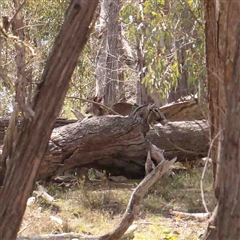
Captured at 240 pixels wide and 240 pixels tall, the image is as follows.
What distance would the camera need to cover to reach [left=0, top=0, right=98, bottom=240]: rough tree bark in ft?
8.91

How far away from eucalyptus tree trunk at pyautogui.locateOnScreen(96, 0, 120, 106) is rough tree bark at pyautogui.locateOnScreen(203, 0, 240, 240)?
1086cm

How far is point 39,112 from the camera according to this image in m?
2.74

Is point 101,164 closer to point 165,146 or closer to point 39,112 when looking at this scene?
point 165,146

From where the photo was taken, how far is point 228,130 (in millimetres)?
2947

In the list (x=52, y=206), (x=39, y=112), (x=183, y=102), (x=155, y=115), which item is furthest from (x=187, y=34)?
(x=39, y=112)

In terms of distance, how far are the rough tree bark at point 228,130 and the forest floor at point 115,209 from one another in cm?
228

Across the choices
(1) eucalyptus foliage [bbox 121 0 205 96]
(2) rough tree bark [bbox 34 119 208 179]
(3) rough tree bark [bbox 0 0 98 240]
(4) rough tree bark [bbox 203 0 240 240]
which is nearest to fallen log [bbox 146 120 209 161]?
(2) rough tree bark [bbox 34 119 208 179]

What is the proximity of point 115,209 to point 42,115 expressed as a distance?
409 centimetres

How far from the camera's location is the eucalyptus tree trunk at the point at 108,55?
1422 centimetres

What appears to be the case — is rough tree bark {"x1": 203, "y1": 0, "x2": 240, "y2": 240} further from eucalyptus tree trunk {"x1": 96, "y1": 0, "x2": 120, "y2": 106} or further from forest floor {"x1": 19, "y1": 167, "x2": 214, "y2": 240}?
eucalyptus tree trunk {"x1": 96, "y1": 0, "x2": 120, "y2": 106}

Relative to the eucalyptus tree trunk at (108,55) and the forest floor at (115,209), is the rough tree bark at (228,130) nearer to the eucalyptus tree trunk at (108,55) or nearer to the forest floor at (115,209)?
the forest floor at (115,209)

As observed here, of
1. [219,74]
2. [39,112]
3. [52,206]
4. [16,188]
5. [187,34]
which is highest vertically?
[187,34]

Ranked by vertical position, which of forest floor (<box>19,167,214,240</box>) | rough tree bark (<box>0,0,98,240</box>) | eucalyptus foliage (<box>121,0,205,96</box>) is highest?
eucalyptus foliage (<box>121,0,205,96</box>)

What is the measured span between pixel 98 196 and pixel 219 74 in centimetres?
407
